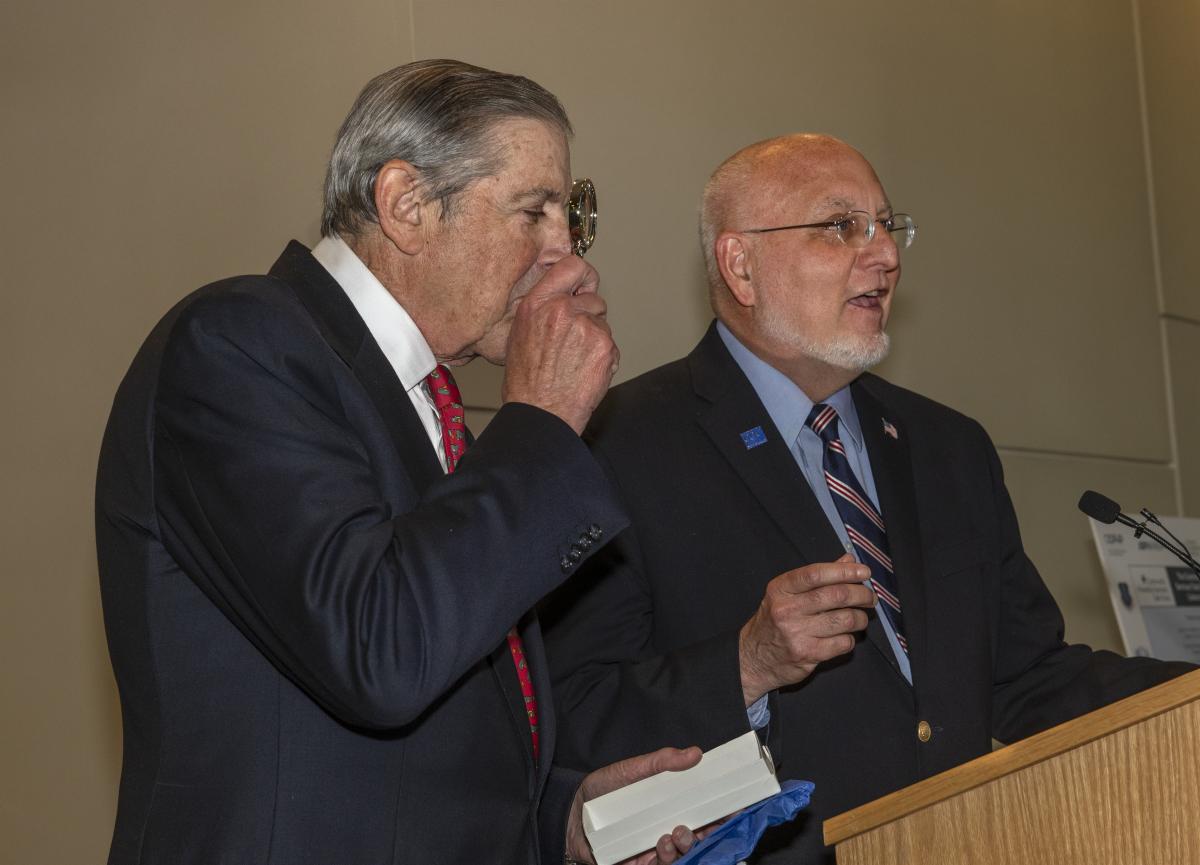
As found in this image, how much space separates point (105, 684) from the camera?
311 cm

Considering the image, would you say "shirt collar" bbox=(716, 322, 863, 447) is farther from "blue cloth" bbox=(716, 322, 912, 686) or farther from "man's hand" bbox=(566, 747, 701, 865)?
"man's hand" bbox=(566, 747, 701, 865)

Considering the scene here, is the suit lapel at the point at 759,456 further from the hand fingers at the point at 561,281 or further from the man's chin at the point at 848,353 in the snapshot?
the hand fingers at the point at 561,281

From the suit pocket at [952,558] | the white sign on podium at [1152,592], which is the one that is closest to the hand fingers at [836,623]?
the suit pocket at [952,558]

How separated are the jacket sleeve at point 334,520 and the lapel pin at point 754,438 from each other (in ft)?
3.97

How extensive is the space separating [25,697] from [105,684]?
0.55 ft

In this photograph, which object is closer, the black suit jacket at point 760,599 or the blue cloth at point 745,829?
the blue cloth at point 745,829

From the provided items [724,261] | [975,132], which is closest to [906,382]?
[975,132]

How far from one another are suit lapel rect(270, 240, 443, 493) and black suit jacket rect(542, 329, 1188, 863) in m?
0.87

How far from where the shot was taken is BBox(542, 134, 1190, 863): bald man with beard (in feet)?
7.99

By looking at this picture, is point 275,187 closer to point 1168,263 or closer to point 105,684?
point 105,684

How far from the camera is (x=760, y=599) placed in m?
2.66

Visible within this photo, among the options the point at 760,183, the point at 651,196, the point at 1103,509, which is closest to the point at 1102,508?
the point at 1103,509

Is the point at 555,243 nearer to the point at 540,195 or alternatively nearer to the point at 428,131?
the point at 540,195

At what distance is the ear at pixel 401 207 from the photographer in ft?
6.32
